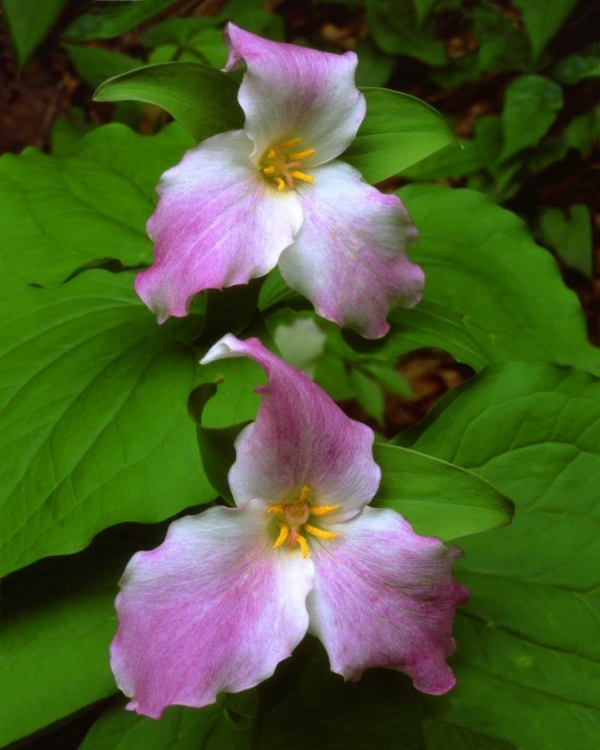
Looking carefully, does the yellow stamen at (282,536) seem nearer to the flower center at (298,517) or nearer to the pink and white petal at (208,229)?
the flower center at (298,517)

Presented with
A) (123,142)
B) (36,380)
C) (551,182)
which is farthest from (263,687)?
(551,182)

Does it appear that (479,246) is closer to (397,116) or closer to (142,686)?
(397,116)

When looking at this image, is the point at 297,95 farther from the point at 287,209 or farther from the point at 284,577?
the point at 284,577

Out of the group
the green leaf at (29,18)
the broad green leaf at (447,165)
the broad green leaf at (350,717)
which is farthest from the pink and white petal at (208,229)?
the broad green leaf at (447,165)

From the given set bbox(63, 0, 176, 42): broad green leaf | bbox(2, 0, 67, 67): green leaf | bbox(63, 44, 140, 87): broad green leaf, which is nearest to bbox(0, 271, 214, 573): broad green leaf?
bbox(2, 0, 67, 67): green leaf

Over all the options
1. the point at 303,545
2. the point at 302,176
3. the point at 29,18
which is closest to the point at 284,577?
the point at 303,545

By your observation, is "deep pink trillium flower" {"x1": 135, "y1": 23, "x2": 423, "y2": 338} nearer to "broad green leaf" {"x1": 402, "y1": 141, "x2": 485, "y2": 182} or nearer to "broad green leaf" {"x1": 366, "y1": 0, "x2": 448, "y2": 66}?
"broad green leaf" {"x1": 402, "y1": 141, "x2": 485, "y2": 182}
